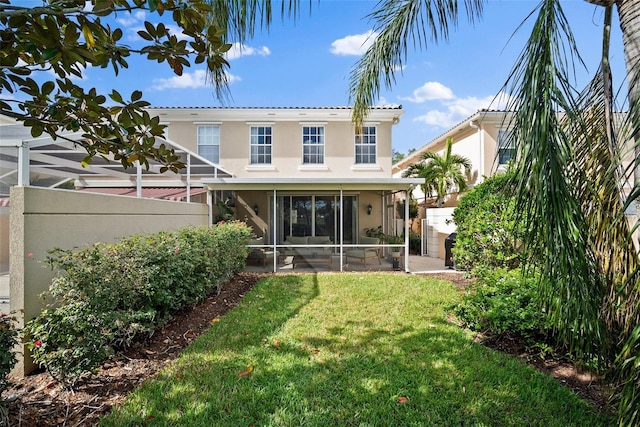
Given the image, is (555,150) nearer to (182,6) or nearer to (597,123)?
(597,123)

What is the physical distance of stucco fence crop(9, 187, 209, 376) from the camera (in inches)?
156

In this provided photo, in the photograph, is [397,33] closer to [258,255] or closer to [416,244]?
[258,255]

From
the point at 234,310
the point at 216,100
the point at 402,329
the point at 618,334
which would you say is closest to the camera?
the point at 618,334

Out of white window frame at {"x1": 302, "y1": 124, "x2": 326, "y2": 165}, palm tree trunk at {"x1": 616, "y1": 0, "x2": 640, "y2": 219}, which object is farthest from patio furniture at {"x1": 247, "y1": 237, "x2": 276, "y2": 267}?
palm tree trunk at {"x1": 616, "y1": 0, "x2": 640, "y2": 219}

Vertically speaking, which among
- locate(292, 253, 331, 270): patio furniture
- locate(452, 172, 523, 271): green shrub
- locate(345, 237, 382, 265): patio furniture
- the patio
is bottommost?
the patio

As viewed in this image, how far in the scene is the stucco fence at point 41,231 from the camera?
156 inches

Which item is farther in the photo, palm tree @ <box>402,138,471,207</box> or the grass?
palm tree @ <box>402,138,471,207</box>

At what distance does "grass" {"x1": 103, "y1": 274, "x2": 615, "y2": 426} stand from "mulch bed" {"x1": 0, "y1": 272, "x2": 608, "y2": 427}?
25 cm

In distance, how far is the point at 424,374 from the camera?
165 inches

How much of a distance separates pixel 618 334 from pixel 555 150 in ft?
6.25

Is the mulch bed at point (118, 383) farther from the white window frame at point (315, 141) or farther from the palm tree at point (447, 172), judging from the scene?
the palm tree at point (447, 172)

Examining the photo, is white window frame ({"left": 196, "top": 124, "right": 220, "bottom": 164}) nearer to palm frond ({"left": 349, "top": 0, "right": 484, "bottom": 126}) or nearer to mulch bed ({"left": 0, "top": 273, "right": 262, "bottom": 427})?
mulch bed ({"left": 0, "top": 273, "right": 262, "bottom": 427})

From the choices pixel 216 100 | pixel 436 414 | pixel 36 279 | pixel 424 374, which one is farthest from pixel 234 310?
pixel 216 100

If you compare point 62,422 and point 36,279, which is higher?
point 36,279
